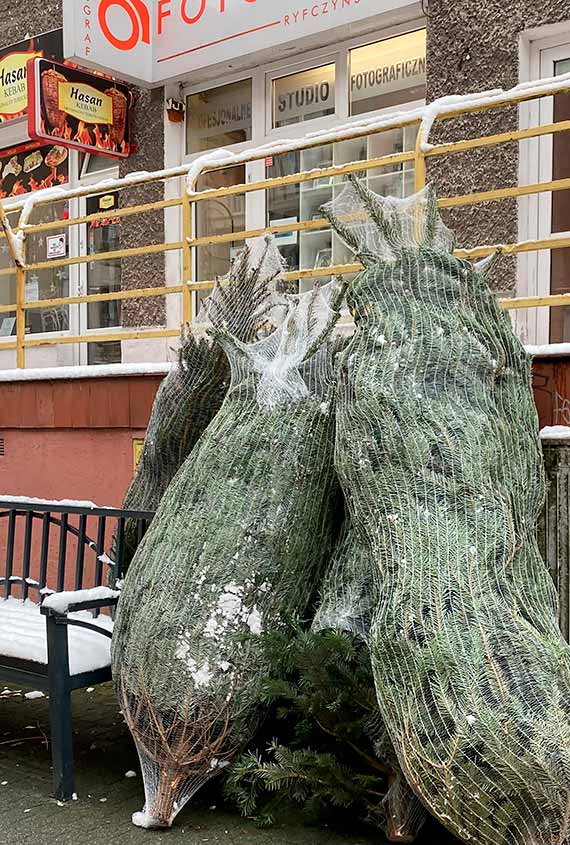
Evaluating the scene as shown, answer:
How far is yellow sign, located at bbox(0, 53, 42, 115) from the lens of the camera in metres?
10.6

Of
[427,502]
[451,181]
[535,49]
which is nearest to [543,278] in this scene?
[451,181]

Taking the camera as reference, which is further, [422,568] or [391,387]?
[391,387]

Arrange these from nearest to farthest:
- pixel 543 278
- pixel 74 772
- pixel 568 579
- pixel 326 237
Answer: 1. pixel 568 579
2. pixel 74 772
3. pixel 543 278
4. pixel 326 237

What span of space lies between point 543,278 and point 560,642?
467 centimetres

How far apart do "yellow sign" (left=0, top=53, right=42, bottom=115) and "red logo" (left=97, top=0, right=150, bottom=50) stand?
6.13ft

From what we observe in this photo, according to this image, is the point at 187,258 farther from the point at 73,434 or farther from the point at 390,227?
the point at 390,227

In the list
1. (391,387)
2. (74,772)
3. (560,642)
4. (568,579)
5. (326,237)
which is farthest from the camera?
(326,237)

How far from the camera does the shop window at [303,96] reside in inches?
344

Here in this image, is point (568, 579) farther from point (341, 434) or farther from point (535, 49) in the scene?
point (535, 49)

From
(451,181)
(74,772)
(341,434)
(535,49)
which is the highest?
(535,49)

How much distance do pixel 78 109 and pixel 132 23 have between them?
0.91m

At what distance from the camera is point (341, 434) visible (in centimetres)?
355

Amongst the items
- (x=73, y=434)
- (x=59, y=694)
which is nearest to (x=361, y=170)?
(x=73, y=434)

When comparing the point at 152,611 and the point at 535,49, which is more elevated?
the point at 535,49
